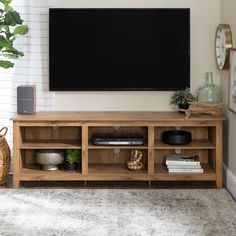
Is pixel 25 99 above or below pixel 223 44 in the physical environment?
below

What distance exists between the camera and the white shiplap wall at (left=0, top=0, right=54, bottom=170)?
5051mm

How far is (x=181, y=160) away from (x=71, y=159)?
38.3 inches

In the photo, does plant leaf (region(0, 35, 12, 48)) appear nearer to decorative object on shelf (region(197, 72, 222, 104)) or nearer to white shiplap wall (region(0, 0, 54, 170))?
white shiplap wall (region(0, 0, 54, 170))

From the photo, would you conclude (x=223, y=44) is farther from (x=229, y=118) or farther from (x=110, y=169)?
(x=110, y=169)

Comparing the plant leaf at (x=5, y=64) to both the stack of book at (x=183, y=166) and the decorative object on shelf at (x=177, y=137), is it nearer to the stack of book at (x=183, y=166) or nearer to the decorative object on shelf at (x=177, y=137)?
the decorative object on shelf at (x=177, y=137)

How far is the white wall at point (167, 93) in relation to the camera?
16.7 ft

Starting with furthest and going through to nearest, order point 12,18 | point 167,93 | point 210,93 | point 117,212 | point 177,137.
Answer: point 167,93 → point 210,93 → point 177,137 → point 12,18 → point 117,212

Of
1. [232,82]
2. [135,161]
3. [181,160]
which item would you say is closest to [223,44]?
[232,82]

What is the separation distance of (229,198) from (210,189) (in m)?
0.31

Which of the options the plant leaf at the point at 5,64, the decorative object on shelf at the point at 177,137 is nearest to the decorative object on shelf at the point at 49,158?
the plant leaf at the point at 5,64

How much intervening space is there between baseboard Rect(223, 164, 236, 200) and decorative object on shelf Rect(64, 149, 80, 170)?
133 centimetres

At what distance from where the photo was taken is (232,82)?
14.9 feet

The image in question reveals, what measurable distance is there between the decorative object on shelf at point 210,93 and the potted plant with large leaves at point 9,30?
5.49 ft

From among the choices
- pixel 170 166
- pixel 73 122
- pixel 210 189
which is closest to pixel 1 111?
pixel 73 122
